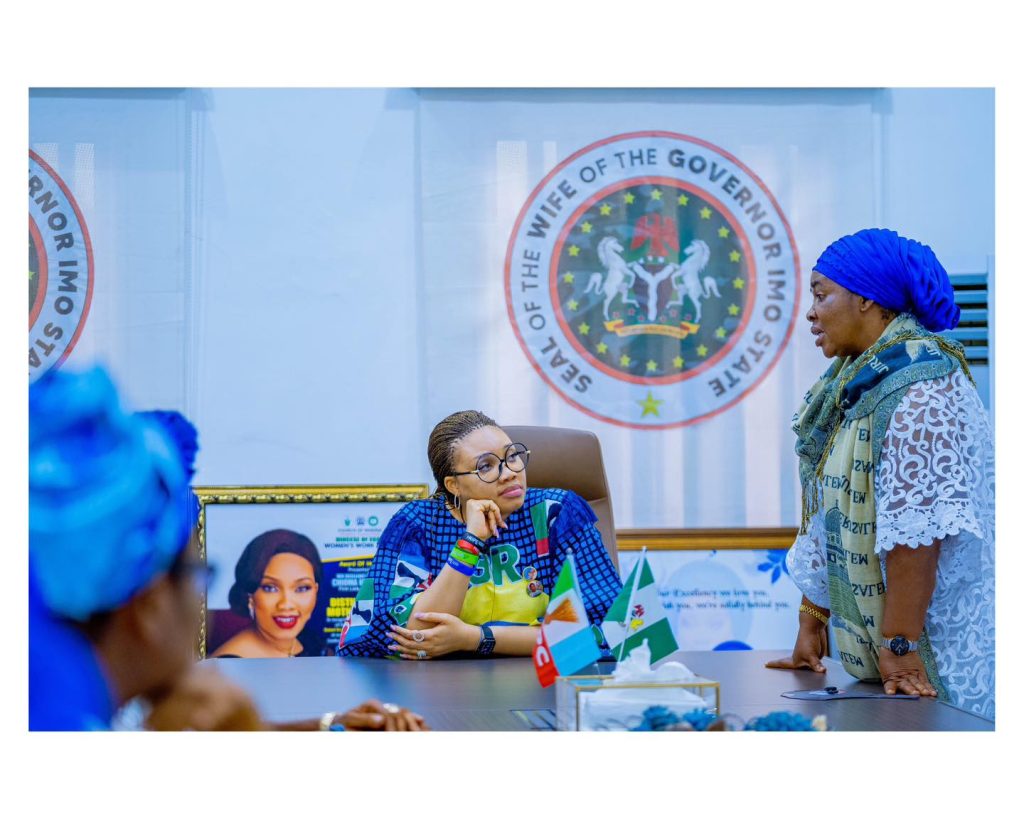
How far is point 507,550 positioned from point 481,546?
14 centimetres

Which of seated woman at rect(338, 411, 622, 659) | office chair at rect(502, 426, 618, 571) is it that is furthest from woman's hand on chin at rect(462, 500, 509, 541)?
office chair at rect(502, 426, 618, 571)

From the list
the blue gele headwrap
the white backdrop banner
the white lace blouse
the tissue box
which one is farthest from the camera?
the white backdrop banner

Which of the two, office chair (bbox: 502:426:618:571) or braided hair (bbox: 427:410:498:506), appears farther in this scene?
office chair (bbox: 502:426:618:571)

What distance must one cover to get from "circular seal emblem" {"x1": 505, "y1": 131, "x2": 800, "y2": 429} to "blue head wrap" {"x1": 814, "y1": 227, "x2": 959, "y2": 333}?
198cm

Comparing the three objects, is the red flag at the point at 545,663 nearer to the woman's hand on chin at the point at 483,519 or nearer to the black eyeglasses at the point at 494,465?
the woman's hand on chin at the point at 483,519

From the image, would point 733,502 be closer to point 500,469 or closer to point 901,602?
point 500,469

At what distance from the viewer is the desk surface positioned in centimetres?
177

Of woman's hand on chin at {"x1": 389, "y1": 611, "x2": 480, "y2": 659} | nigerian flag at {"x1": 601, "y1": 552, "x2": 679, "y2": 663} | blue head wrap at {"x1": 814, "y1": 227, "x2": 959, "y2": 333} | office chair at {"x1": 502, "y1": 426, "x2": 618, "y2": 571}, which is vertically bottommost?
woman's hand on chin at {"x1": 389, "y1": 611, "x2": 480, "y2": 659}

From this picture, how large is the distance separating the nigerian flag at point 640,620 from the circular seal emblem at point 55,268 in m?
2.83

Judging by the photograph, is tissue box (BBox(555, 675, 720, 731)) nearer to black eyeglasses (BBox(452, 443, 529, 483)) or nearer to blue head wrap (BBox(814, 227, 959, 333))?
blue head wrap (BBox(814, 227, 959, 333))

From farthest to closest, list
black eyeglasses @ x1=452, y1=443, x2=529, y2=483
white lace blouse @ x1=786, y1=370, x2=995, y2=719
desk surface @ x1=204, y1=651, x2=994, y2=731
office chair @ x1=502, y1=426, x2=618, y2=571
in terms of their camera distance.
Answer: office chair @ x1=502, y1=426, x2=618, y2=571 < black eyeglasses @ x1=452, y1=443, x2=529, y2=483 < white lace blouse @ x1=786, y1=370, x2=995, y2=719 < desk surface @ x1=204, y1=651, x2=994, y2=731

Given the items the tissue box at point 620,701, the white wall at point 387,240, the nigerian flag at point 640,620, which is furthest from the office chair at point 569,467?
the tissue box at point 620,701

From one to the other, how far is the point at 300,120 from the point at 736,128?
5.37 ft

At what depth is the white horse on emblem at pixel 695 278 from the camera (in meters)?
4.25
